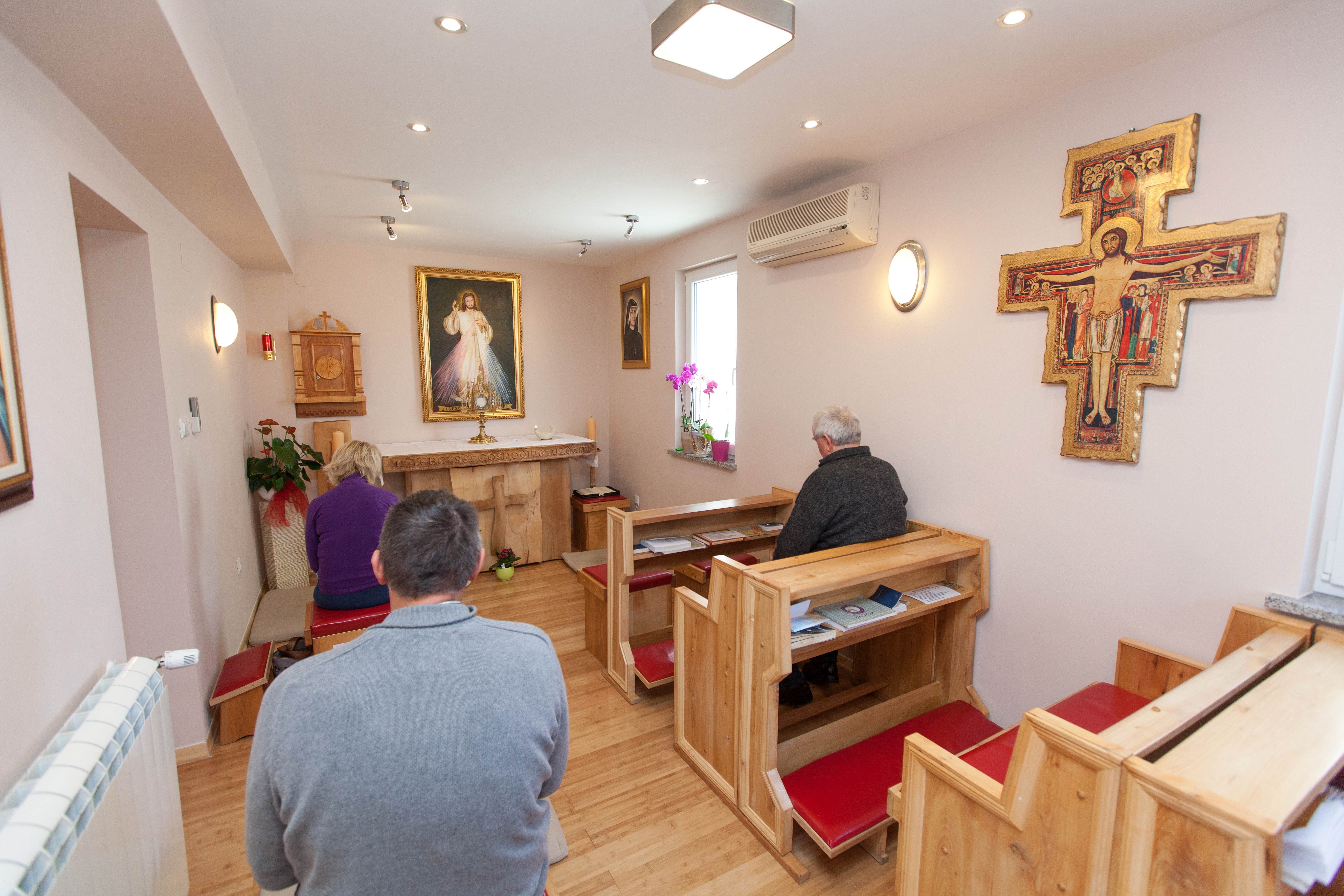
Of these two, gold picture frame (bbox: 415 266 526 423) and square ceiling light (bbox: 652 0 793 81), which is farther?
gold picture frame (bbox: 415 266 526 423)

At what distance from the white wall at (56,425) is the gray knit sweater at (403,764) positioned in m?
0.68

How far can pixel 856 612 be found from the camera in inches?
86.8

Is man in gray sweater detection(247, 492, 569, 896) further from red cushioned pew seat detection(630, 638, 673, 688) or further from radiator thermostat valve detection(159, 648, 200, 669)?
red cushioned pew seat detection(630, 638, 673, 688)

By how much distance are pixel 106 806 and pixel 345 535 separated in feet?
4.76

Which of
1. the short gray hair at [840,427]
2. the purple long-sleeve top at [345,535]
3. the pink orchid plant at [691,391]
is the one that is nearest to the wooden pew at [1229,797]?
the short gray hair at [840,427]

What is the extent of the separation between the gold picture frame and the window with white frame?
5.55 ft

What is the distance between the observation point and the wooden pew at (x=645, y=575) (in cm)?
289

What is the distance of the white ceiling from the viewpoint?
1608mm

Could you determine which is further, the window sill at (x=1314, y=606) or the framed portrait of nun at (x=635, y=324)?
the framed portrait of nun at (x=635, y=324)

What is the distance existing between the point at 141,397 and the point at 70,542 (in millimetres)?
984

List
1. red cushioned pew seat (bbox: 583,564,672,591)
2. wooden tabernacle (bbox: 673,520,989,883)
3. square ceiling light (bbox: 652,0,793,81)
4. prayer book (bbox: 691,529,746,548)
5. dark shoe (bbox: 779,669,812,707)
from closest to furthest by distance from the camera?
square ceiling light (bbox: 652,0,793,81) < wooden tabernacle (bbox: 673,520,989,883) < dark shoe (bbox: 779,669,812,707) < prayer book (bbox: 691,529,746,548) < red cushioned pew seat (bbox: 583,564,672,591)

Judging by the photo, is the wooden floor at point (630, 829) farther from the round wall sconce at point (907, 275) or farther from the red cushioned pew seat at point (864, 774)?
the round wall sconce at point (907, 275)

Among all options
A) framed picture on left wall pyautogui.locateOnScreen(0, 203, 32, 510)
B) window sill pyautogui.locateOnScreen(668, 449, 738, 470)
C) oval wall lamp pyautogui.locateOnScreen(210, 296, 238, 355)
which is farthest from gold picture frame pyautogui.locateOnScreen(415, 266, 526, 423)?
framed picture on left wall pyautogui.locateOnScreen(0, 203, 32, 510)

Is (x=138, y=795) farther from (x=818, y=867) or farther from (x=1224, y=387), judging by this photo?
(x=1224, y=387)
